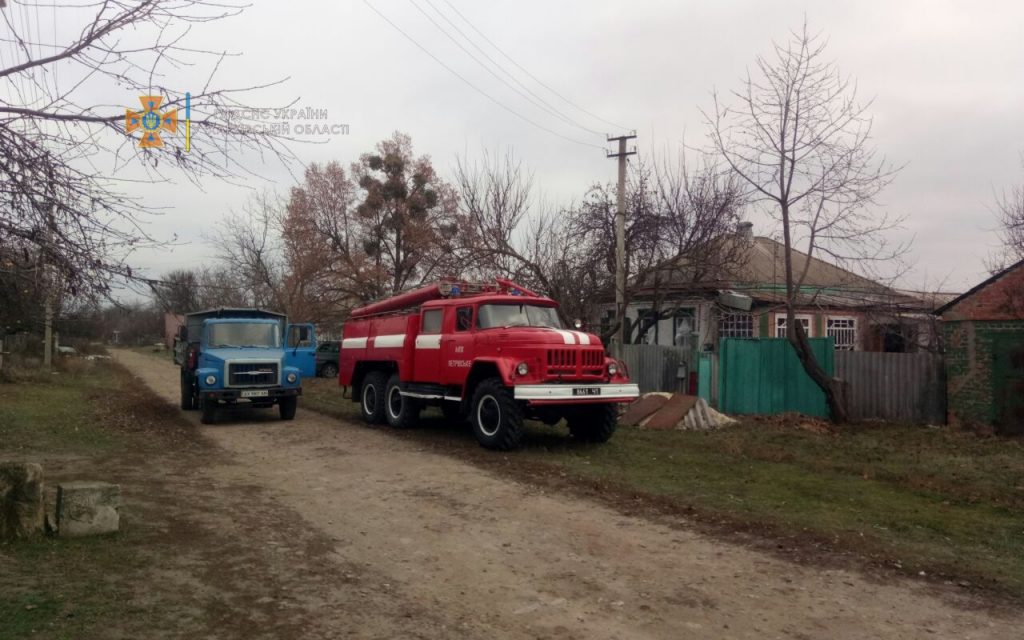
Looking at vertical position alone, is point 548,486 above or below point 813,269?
below

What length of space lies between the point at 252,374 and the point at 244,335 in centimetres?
138

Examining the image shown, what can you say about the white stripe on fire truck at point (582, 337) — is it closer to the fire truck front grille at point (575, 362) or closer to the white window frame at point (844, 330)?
the fire truck front grille at point (575, 362)

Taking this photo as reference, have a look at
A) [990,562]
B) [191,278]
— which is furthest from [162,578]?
[990,562]

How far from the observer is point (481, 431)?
11961mm

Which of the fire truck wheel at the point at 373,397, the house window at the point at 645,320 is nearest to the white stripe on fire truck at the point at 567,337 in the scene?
the fire truck wheel at the point at 373,397

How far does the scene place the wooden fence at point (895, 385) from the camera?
15234 mm

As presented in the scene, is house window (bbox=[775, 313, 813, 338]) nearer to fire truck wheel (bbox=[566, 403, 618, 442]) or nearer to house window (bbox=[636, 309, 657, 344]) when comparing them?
house window (bbox=[636, 309, 657, 344])

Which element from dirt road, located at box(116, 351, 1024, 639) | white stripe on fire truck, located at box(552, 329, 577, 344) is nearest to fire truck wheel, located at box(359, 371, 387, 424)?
white stripe on fire truck, located at box(552, 329, 577, 344)

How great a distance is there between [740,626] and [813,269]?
27222mm

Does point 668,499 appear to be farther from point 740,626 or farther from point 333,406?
point 333,406

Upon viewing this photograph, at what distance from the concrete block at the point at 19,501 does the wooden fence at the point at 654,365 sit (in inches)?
564

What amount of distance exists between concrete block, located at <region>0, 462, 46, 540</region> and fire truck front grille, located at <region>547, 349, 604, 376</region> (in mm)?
6911

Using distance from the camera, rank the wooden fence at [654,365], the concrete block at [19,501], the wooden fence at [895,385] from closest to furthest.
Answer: the concrete block at [19,501] → the wooden fence at [895,385] → the wooden fence at [654,365]

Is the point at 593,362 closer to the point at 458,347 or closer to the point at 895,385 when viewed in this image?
the point at 458,347
